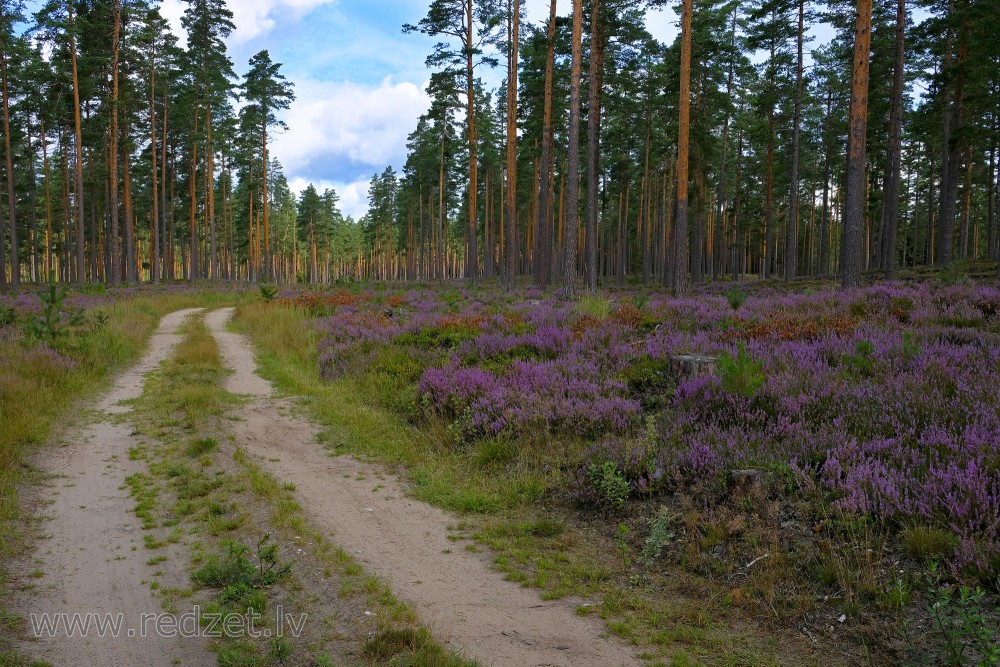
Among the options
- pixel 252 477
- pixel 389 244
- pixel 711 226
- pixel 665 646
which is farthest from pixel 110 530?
pixel 389 244

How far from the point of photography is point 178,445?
7.25 m

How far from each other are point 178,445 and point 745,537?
7.16 m

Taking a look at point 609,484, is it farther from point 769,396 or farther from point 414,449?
point 414,449

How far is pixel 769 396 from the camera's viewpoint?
6.32m

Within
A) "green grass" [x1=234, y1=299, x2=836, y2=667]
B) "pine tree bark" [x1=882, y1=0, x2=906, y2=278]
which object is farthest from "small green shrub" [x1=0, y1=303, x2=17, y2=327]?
"pine tree bark" [x1=882, y1=0, x2=906, y2=278]

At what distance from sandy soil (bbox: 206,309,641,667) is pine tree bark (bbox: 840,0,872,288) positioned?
1653cm

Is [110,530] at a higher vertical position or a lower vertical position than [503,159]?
lower

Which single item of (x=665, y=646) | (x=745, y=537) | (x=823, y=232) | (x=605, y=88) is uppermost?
(x=605, y=88)

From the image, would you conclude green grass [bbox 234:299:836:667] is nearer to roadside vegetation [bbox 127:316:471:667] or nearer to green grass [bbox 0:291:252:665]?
roadside vegetation [bbox 127:316:471:667]

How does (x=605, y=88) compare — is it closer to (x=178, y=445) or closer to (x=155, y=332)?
(x=155, y=332)

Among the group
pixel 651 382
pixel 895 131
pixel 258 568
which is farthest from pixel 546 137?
pixel 258 568
